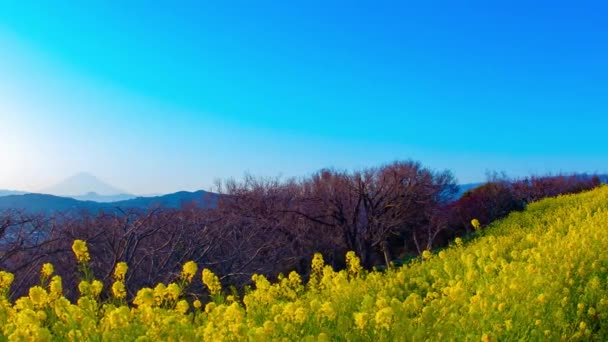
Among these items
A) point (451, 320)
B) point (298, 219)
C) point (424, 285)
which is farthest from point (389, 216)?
point (451, 320)

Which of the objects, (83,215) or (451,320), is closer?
(451,320)

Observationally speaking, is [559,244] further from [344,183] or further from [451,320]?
[344,183]

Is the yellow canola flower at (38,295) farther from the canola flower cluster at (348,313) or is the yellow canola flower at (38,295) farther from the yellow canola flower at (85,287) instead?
the yellow canola flower at (85,287)

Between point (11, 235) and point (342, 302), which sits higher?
point (11, 235)

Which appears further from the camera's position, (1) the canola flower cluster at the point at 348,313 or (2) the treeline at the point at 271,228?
(2) the treeline at the point at 271,228

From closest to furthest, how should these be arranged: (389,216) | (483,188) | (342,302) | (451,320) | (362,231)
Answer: (451,320), (342,302), (362,231), (389,216), (483,188)

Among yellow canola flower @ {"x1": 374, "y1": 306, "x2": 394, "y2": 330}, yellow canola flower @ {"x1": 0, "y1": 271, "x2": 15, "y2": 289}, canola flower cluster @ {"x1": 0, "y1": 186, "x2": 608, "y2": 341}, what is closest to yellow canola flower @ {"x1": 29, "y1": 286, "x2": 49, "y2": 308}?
canola flower cluster @ {"x1": 0, "y1": 186, "x2": 608, "y2": 341}

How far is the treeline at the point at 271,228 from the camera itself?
1195cm

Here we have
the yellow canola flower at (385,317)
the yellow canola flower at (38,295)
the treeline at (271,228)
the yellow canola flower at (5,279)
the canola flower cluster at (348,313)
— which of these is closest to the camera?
the yellow canola flower at (385,317)

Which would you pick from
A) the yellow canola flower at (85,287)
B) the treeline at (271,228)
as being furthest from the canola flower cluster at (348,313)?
the treeline at (271,228)

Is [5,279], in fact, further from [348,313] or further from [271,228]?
[271,228]

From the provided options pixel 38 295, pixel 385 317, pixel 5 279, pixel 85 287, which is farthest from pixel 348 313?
pixel 5 279

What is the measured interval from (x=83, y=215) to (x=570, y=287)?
1369cm

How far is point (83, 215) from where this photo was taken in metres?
16.3
